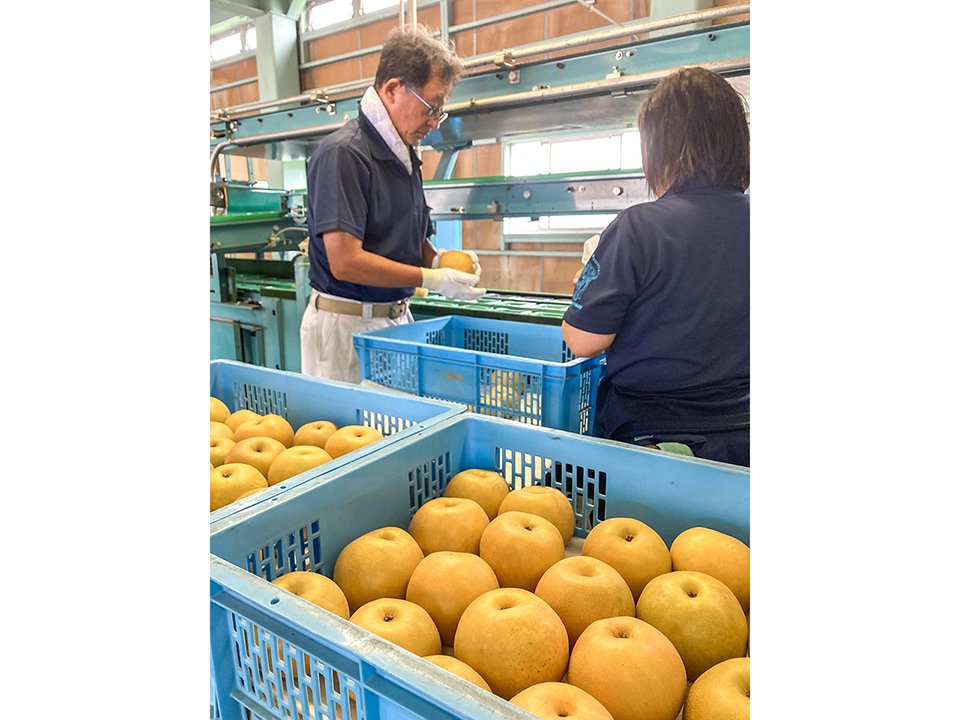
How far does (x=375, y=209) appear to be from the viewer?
7.26 ft

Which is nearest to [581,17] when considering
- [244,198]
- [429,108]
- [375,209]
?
[244,198]

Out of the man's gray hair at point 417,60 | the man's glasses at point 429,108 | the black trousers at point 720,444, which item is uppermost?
the man's gray hair at point 417,60

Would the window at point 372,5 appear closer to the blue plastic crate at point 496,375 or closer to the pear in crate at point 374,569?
the blue plastic crate at point 496,375

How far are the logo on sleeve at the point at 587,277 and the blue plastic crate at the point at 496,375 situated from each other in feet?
0.88

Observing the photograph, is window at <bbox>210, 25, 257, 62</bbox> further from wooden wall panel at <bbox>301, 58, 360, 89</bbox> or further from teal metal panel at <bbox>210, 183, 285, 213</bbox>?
teal metal panel at <bbox>210, 183, 285, 213</bbox>

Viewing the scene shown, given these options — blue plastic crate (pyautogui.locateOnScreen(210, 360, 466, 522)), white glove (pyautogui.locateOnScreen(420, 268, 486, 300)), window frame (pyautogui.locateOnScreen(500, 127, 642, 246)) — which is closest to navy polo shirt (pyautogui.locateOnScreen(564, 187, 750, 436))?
blue plastic crate (pyautogui.locateOnScreen(210, 360, 466, 522))

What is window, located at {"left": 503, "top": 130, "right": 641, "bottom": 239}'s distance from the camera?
7.03 meters

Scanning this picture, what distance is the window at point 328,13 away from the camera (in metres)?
8.23

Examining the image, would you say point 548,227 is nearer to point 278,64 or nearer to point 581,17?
point 581,17

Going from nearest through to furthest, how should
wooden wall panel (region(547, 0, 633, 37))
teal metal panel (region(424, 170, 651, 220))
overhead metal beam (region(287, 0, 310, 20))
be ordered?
teal metal panel (region(424, 170, 651, 220)) → wooden wall panel (region(547, 0, 633, 37)) → overhead metal beam (region(287, 0, 310, 20))

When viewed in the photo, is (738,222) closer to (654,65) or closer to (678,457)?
(678,457)

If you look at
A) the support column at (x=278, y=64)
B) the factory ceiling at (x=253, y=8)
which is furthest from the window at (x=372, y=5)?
the support column at (x=278, y=64)

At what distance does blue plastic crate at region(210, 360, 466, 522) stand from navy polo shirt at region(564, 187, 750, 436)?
0.40m
